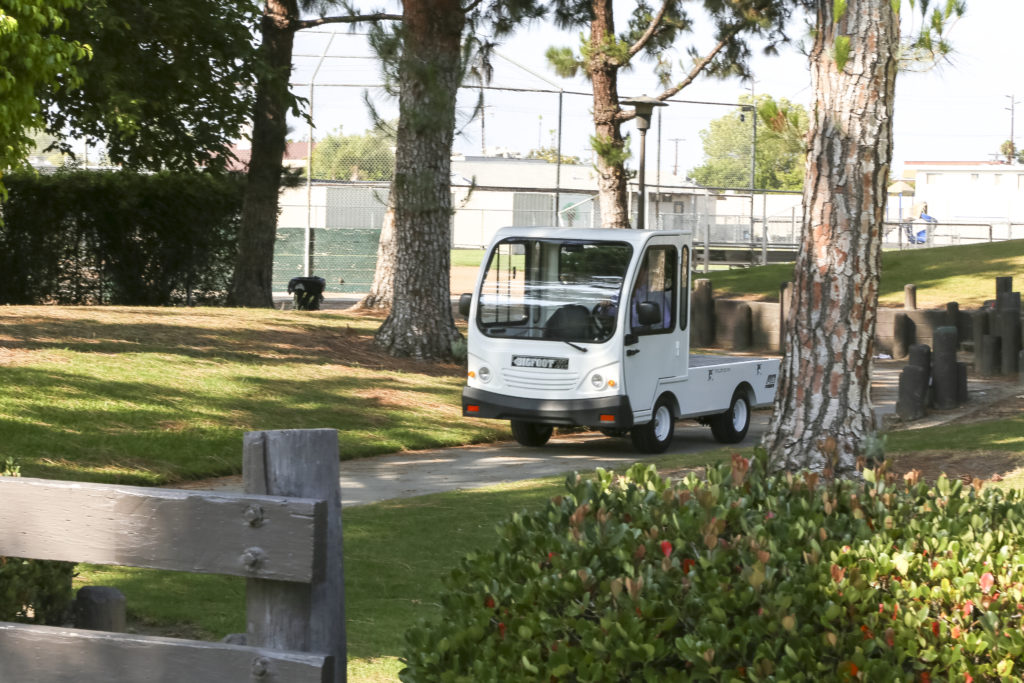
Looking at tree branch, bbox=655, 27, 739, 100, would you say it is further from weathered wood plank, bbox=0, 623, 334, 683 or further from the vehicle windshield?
weathered wood plank, bbox=0, 623, 334, 683

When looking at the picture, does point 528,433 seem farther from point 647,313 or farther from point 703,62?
point 703,62

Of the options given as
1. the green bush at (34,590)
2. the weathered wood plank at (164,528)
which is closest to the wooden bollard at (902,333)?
the green bush at (34,590)

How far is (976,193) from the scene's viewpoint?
3004 inches

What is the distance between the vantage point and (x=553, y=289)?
13.5 m

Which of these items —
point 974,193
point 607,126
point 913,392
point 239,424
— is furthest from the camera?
point 974,193

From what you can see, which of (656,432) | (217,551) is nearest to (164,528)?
(217,551)

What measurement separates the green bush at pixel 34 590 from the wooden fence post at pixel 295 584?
1.83 meters

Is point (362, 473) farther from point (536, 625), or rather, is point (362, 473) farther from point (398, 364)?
point (536, 625)

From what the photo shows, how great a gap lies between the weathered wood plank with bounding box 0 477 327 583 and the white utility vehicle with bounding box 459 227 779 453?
390 inches

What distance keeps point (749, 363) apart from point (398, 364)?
5.00 metres

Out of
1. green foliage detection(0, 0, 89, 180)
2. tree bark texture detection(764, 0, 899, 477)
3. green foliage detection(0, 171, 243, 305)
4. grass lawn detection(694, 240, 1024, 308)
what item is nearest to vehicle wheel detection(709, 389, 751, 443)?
tree bark texture detection(764, 0, 899, 477)

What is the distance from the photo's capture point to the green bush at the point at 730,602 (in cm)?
329

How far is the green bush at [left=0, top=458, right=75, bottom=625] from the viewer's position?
4.54m

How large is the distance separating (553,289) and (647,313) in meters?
1.05
